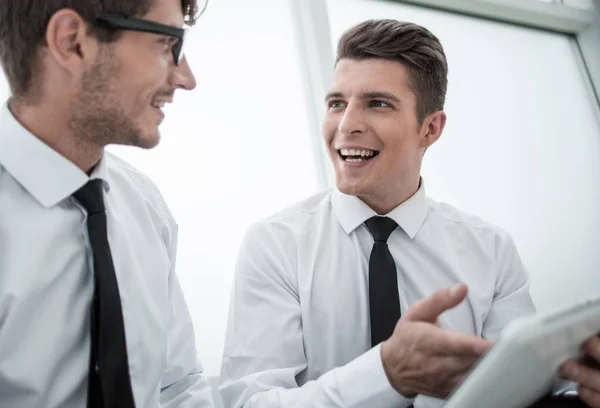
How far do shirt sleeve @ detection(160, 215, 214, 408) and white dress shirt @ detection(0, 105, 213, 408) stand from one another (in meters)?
0.11

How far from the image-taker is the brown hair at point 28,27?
125 centimetres

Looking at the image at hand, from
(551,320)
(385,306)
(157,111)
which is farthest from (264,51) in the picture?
(551,320)

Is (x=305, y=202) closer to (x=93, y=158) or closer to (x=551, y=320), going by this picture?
(x=93, y=158)

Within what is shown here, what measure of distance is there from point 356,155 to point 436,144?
1530mm

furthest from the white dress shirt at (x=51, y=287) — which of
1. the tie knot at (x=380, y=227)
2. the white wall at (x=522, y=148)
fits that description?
the white wall at (x=522, y=148)

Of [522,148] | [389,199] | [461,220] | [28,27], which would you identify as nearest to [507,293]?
[461,220]

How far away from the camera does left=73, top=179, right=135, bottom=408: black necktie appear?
1144 mm

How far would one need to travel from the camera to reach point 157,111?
1.40 meters

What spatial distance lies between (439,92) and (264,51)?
0.96 meters

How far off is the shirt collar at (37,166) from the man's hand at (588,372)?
1.02 metres

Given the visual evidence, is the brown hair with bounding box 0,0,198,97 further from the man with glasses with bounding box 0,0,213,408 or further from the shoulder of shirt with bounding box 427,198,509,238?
the shoulder of shirt with bounding box 427,198,509,238

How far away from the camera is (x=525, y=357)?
0.73 meters

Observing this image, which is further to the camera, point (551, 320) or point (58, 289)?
point (58, 289)

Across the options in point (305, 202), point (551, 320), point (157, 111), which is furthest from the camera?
point (305, 202)
